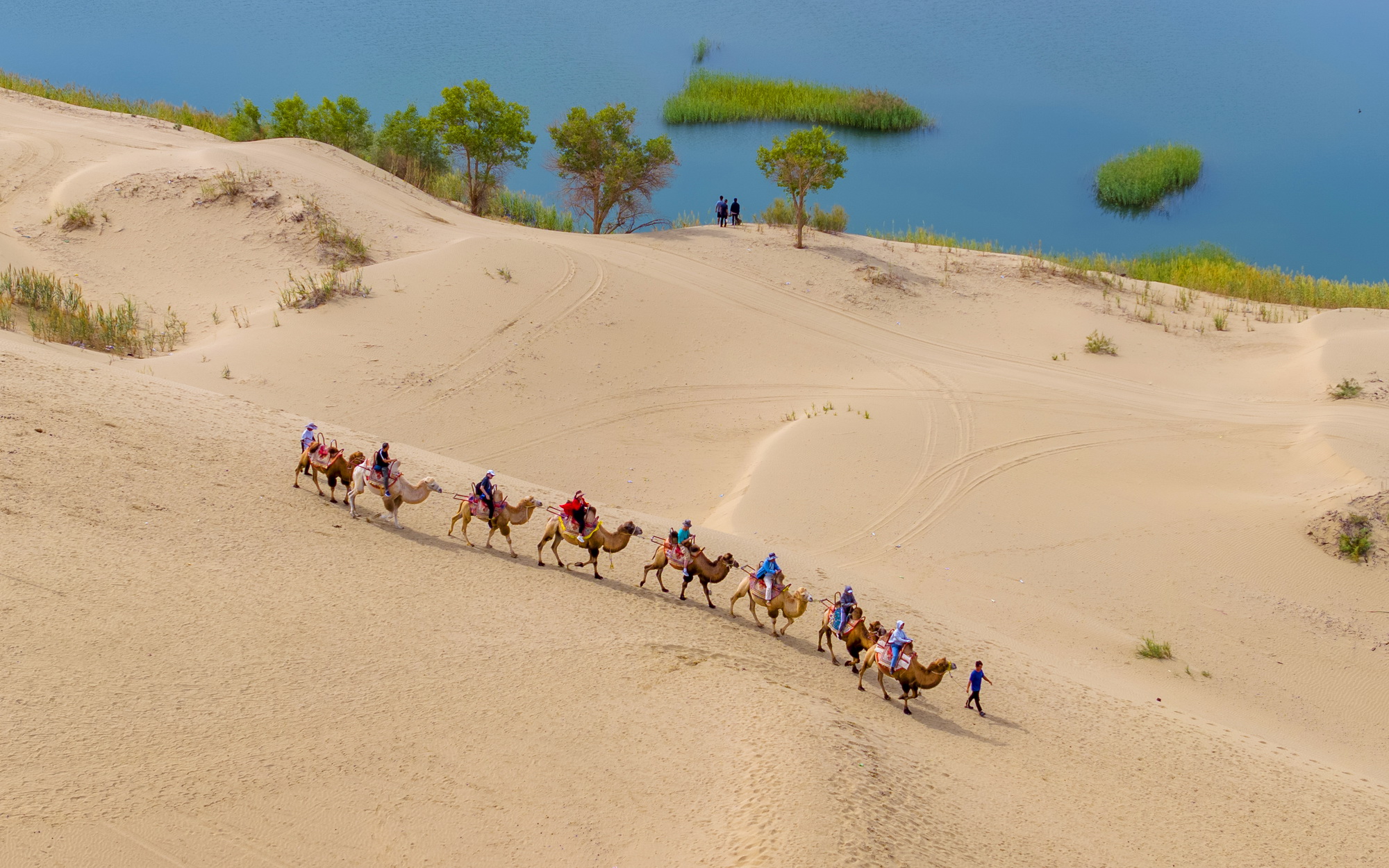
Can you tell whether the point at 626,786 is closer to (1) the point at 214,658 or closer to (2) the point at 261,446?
(1) the point at 214,658

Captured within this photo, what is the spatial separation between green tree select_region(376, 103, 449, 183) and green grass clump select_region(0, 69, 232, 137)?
6065 mm

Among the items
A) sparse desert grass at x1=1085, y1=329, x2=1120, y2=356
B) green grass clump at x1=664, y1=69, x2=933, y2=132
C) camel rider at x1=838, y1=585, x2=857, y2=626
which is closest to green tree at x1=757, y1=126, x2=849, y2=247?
sparse desert grass at x1=1085, y1=329, x2=1120, y2=356

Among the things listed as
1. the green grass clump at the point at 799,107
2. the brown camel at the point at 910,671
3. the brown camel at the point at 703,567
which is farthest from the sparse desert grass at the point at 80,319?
the green grass clump at the point at 799,107

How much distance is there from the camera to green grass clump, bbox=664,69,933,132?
1703 inches

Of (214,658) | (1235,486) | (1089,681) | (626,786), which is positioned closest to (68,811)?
(214,658)

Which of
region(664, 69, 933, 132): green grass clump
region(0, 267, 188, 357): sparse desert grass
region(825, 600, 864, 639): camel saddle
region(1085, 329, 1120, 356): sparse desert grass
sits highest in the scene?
region(664, 69, 933, 132): green grass clump

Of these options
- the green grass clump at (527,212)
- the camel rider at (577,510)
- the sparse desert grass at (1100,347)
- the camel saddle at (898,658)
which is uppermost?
the green grass clump at (527,212)

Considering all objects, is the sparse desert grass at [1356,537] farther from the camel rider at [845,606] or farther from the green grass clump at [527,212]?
the green grass clump at [527,212]

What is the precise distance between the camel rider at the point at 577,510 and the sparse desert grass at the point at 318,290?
39.6 ft

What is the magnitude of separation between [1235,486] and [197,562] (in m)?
17.0

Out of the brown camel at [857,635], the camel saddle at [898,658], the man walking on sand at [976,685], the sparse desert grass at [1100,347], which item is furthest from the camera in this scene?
the sparse desert grass at [1100,347]

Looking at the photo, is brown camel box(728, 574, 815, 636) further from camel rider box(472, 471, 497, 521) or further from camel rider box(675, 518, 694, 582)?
camel rider box(472, 471, 497, 521)

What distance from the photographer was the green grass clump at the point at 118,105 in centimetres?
3416

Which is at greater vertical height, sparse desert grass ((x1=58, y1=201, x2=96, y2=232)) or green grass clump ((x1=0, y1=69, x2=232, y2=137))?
green grass clump ((x1=0, y1=69, x2=232, y2=137))
